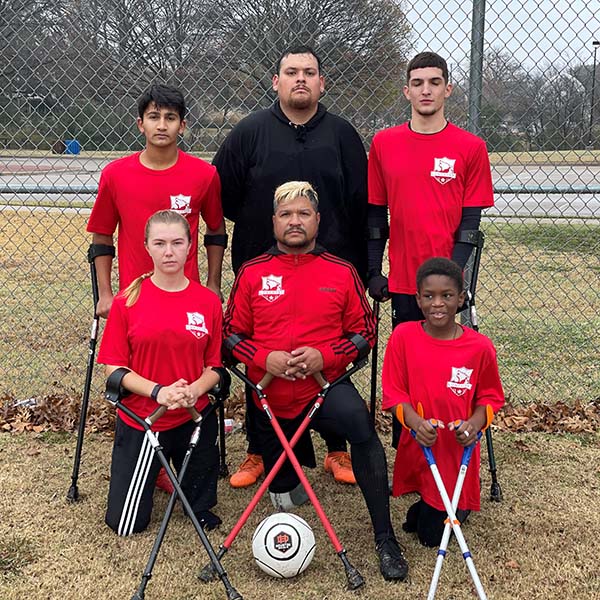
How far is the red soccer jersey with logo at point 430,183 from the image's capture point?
11.9ft

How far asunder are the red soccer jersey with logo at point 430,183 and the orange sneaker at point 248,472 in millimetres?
1404

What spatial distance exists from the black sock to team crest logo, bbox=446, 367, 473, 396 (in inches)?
17.3

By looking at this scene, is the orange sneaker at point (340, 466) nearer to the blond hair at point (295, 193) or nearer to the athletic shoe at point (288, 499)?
the athletic shoe at point (288, 499)

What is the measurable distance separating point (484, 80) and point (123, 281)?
2.53 m

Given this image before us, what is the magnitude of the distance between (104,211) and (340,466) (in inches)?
74.7

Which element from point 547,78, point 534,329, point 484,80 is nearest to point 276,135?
point 484,80

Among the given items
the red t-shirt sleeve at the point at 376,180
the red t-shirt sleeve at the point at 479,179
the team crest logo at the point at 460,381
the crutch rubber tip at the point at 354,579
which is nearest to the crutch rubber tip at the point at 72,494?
the crutch rubber tip at the point at 354,579

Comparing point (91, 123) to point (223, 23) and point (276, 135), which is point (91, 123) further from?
point (276, 135)

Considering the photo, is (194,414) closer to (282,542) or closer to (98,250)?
(282,542)

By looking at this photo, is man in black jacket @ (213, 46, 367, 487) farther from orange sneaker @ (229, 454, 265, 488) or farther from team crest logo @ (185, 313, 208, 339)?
team crest logo @ (185, 313, 208, 339)

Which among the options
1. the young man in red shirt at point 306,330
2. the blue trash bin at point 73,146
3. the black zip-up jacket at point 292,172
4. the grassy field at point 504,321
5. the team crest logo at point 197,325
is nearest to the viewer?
the young man in red shirt at point 306,330

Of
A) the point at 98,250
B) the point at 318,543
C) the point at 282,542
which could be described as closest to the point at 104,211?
the point at 98,250

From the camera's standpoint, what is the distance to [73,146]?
193 inches

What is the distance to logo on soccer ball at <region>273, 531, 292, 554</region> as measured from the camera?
3.16 metres
